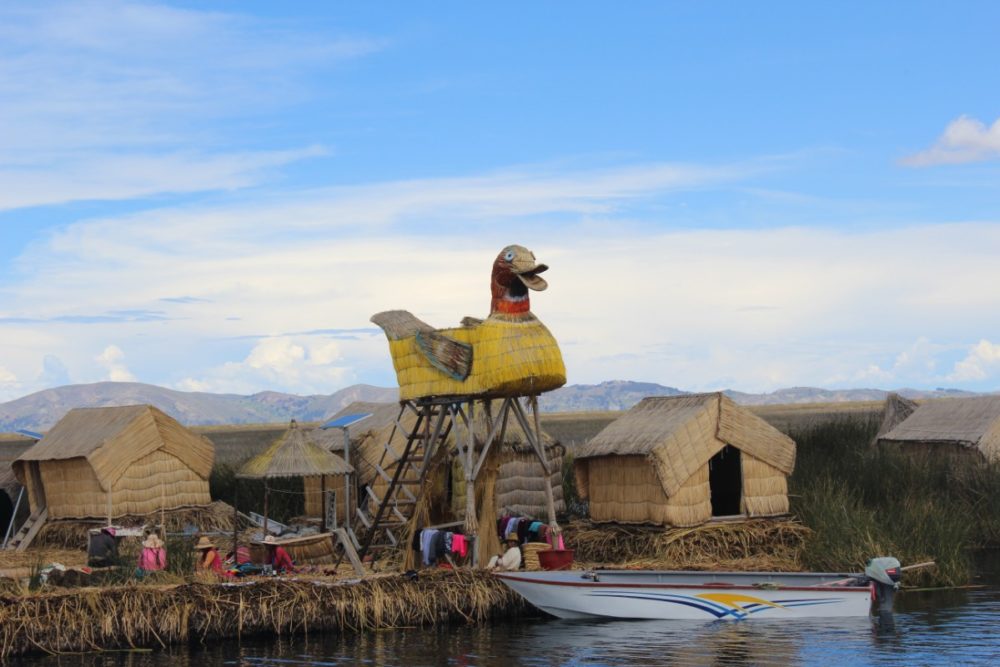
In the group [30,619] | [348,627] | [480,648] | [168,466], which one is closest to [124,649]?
[30,619]

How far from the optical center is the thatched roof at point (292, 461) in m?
25.0

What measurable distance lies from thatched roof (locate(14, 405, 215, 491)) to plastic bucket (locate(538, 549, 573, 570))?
1098 cm

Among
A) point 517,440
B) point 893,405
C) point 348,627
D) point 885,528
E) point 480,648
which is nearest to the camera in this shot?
point 480,648

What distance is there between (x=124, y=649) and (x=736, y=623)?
916 centimetres

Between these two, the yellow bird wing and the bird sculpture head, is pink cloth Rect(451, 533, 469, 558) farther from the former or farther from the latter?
the bird sculpture head

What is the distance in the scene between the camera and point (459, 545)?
24.2 metres

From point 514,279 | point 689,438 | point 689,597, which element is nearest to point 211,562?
point 514,279

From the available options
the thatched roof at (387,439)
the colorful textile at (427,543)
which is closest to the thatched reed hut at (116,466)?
the thatched roof at (387,439)

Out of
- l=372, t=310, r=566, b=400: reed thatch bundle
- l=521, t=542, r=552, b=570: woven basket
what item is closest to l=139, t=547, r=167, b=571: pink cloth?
l=372, t=310, r=566, b=400: reed thatch bundle

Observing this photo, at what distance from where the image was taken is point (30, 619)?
20312mm

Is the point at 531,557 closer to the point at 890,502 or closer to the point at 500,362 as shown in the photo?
the point at 500,362

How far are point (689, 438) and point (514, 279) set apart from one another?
16.3ft

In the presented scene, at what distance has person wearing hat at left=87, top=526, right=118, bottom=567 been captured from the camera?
939 inches

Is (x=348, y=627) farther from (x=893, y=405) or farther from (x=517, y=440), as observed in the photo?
(x=893, y=405)
